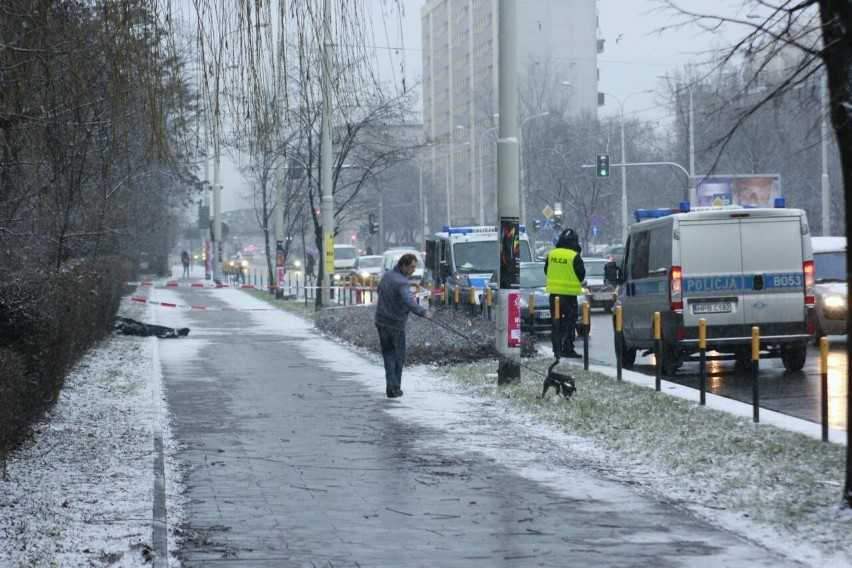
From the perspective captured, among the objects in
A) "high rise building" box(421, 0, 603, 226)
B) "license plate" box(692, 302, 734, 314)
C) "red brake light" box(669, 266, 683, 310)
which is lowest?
"license plate" box(692, 302, 734, 314)

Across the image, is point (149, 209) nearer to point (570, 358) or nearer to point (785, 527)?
point (570, 358)

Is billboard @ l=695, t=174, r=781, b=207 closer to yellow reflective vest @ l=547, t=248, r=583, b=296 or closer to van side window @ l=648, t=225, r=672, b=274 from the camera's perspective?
yellow reflective vest @ l=547, t=248, r=583, b=296

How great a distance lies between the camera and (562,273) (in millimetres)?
21047

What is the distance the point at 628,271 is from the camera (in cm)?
2064

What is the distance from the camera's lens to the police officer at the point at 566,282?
20.9 metres

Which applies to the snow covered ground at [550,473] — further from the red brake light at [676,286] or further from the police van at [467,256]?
the police van at [467,256]

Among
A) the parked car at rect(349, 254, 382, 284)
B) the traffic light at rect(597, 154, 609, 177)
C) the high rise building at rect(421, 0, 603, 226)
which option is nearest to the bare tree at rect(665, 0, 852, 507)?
the traffic light at rect(597, 154, 609, 177)

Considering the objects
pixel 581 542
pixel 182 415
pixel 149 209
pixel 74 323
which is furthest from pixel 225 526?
pixel 149 209

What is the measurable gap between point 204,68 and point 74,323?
996 centimetres

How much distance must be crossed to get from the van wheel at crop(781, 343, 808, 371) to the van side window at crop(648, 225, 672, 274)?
204 centimetres

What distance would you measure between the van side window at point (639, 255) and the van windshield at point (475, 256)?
14053 millimetres

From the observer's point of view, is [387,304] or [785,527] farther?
[387,304]

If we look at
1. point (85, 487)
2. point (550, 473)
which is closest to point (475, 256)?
point (550, 473)

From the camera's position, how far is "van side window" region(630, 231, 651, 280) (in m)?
19.7
